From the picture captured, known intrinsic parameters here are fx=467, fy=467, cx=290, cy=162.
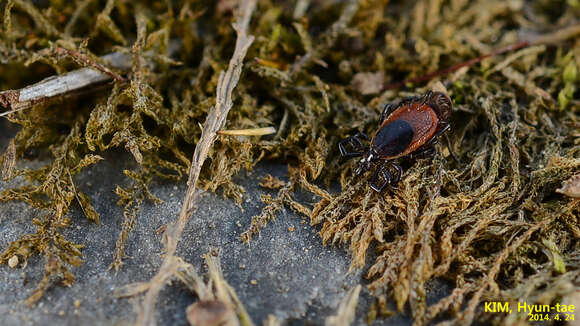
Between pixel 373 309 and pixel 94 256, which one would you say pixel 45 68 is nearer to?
pixel 94 256

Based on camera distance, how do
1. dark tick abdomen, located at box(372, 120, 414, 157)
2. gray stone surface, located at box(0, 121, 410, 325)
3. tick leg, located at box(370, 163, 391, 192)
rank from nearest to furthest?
gray stone surface, located at box(0, 121, 410, 325)
tick leg, located at box(370, 163, 391, 192)
dark tick abdomen, located at box(372, 120, 414, 157)

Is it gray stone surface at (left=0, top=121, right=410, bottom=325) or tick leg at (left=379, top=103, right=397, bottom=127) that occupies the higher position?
tick leg at (left=379, top=103, right=397, bottom=127)

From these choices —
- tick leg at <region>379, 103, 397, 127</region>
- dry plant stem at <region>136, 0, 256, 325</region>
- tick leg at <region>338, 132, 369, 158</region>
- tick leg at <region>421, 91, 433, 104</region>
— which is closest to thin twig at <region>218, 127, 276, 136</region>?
dry plant stem at <region>136, 0, 256, 325</region>

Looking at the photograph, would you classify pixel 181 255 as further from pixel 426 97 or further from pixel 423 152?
pixel 426 97

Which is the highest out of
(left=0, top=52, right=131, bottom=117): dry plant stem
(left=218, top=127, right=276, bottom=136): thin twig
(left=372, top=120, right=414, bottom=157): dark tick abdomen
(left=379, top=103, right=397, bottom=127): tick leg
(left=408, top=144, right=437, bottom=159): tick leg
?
(left=0, top=52, right=131, bottom=117): dry plant stem

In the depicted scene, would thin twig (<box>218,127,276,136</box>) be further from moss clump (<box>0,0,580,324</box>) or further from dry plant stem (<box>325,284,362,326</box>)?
dry plant stem (<box>325,284,362,326</box>)

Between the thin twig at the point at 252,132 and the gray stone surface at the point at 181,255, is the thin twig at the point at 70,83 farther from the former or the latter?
the thin twig at the point at 252,132

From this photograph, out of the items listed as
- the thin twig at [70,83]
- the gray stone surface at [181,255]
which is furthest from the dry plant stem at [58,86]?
the gray stone surface at [181,255]
